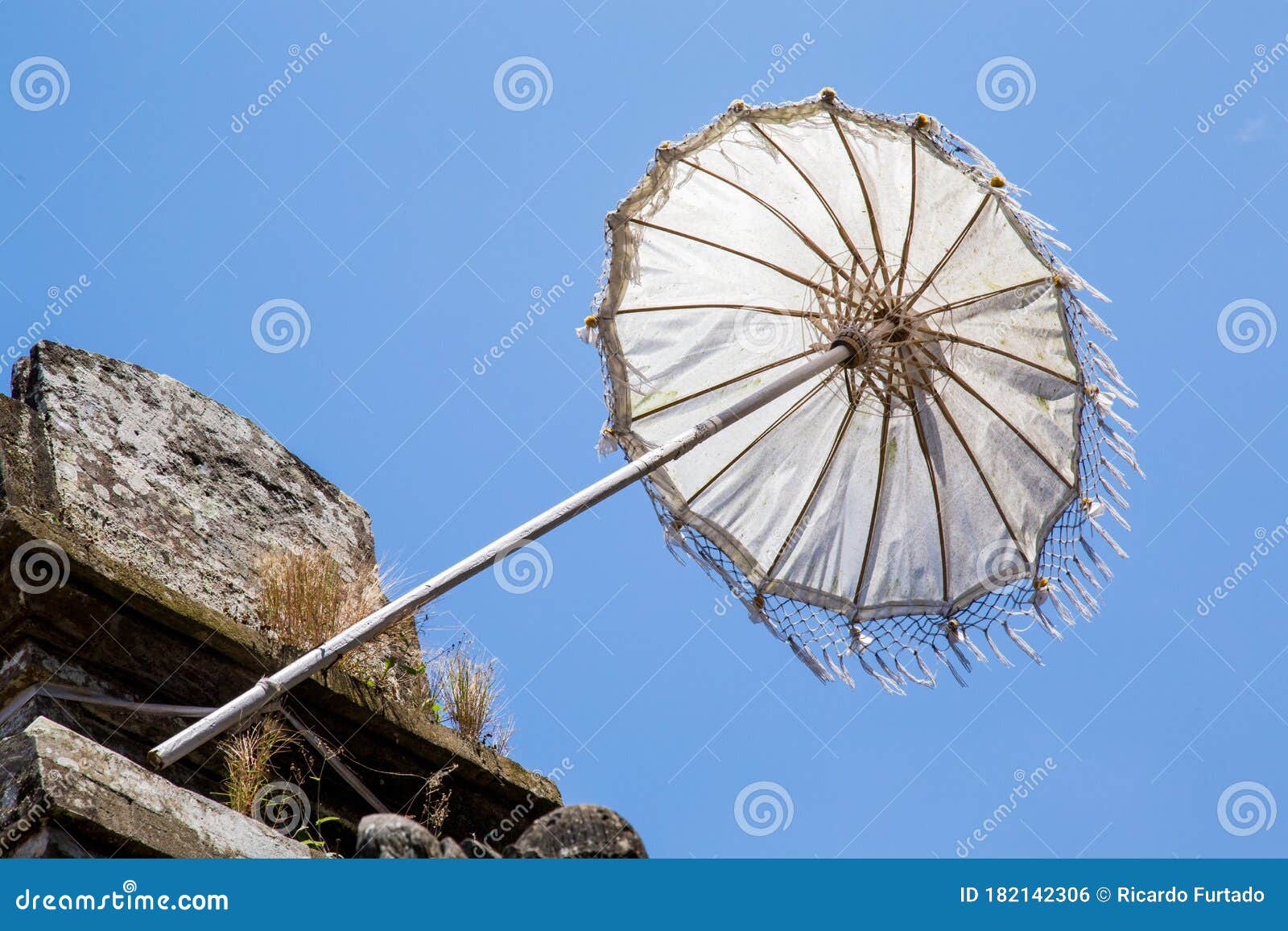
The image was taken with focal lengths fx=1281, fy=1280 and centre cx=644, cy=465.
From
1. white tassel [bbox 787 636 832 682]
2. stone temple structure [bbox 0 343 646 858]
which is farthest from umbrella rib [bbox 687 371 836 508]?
stone temple structure [bbox 0 343 646 858]

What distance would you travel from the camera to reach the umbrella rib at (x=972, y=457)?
5836mm

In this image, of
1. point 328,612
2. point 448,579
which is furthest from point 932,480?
point 328,612

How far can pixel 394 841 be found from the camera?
2545 millimetres

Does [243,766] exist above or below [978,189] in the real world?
below

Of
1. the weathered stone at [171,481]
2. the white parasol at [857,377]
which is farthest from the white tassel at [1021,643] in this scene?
the weathered stone at [171,481]

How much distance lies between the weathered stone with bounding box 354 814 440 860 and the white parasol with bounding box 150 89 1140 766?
10.2ft

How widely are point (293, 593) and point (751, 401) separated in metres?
1.95

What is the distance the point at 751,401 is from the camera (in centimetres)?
523

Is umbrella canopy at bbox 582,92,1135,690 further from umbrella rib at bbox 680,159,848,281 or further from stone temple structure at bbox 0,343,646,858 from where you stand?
stone temple structure at bbox 0,343,646,858

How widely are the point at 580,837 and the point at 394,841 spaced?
40 centimetres

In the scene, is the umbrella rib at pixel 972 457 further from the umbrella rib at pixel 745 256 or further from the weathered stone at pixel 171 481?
the weathered stone at pixel 171 481
